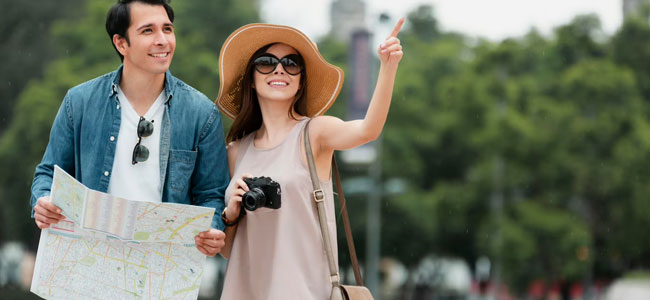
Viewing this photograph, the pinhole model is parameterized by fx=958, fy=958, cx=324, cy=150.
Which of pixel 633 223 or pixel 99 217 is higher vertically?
pixel 633 223

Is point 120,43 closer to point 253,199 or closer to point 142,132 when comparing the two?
point 142,132

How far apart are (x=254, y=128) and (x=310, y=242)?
66cm

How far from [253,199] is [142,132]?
0.50 metres

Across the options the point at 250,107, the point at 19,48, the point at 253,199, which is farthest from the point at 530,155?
the point at 253,199

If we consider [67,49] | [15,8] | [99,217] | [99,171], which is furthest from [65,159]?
[15,8]

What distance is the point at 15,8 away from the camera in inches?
1153

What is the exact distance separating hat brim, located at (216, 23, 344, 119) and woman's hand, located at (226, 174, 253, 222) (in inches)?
20.5

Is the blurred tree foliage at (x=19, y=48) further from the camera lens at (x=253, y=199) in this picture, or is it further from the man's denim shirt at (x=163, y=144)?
the camera lens at (x=253, y=199)

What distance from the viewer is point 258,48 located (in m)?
4.18

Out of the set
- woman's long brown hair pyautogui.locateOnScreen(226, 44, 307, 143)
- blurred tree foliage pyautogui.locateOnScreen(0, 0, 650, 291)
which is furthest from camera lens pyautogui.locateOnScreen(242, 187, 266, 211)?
blurred tree foliage pyautogui.locateOnScreen(0, 0, 650, 291)

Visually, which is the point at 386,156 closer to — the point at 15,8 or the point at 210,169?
the point at 15,8

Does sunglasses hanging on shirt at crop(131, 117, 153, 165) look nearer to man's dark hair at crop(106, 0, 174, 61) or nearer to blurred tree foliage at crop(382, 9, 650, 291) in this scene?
man's dark hair at crop(106, 0, 174, 61)

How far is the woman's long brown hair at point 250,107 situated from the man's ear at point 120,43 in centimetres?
60

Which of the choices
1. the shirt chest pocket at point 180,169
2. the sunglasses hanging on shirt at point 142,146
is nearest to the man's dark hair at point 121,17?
the sunglasses hanging on shirt at point 142,146
